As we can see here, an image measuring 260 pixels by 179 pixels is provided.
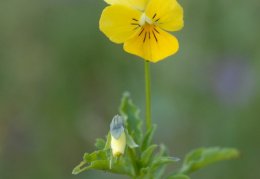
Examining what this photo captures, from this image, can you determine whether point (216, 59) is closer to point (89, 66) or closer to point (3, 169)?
point (89, 66)

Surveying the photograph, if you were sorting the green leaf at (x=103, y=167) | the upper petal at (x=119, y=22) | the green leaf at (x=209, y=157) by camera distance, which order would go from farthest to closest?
the green leaf at (x=209, y=157), the upper petal at (x=119, y=22), the green leaf at (x=103, y=167)

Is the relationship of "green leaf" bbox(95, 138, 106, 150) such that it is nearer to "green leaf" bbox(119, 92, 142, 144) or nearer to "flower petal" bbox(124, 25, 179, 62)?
"green leaf" bbox(119, 92, 142, 144)

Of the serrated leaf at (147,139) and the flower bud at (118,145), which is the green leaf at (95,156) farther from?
the serrated leaf at (147,139)

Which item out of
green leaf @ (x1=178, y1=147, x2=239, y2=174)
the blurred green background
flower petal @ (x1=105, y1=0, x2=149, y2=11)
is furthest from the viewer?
the blurred green background

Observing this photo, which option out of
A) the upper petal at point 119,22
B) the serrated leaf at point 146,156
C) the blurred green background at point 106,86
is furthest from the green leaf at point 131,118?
the blurred green background at point 106,86

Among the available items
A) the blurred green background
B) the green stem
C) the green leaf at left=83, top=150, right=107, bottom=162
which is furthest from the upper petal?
the blurred green background

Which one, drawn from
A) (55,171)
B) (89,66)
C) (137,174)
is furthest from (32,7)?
(137,174)

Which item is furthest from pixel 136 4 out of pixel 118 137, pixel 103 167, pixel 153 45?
pixel 103 167
